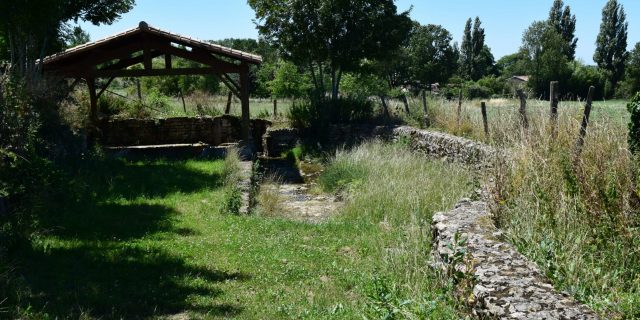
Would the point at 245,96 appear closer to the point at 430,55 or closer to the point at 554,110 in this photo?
the point at 554,110

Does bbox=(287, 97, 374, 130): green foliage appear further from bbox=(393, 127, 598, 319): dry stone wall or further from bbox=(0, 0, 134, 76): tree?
bbox=(393, 127, 598, 319): dry stone wall

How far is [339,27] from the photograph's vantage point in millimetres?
19359

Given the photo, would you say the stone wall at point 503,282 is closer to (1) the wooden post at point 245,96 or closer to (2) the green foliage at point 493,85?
(1) the wooden post at point 245,96

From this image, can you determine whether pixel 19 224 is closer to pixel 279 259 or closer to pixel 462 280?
pixel 279 259

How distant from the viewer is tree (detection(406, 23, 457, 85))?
53.9 metres

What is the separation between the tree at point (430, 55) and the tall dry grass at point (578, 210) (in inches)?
1897

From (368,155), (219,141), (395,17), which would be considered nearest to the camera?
(368,155)

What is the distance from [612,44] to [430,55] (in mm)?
17529

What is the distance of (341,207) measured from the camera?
10.3m

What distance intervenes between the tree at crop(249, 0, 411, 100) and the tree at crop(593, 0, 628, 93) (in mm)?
41454

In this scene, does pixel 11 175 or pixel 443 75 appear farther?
pixel 443 75

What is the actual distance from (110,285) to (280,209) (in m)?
5.67

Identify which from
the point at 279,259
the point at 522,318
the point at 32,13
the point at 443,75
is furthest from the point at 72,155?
the point at 443,75

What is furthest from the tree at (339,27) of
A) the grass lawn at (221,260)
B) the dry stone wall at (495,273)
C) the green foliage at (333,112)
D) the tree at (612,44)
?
the tree at (612,44)
